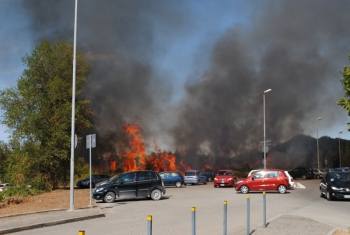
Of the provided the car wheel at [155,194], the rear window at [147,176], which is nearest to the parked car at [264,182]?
the car wheel at [155,194]

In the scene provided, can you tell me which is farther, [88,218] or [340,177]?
[340,177]

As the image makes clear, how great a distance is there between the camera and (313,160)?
89.2m

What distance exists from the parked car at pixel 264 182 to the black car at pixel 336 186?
399 cm

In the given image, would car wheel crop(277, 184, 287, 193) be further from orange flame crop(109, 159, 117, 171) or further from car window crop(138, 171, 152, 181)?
orange flame crop(109, 159, 117, 171)

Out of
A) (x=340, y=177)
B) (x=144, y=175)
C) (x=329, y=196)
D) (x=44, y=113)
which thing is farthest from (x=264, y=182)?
(x=44, y=113)

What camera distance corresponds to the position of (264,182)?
26953 millimetres

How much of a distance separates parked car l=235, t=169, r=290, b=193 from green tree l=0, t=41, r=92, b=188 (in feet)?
48.7

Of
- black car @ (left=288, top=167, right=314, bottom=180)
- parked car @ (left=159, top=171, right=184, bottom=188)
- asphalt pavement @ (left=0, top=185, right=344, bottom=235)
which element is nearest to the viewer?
asphalt pavement @ (left=0, top=185, right=344, bottom=235)

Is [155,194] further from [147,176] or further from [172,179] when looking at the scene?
[172,179]

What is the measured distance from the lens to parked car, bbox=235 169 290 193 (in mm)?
26953

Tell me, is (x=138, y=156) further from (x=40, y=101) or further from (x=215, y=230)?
(x=215, y=230)

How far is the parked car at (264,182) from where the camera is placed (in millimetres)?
26953

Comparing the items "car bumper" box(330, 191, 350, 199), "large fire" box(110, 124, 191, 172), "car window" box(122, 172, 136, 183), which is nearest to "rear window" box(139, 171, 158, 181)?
"car window" box(122, 172, 136, 183)

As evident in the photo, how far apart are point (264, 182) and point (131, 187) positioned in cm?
1003
